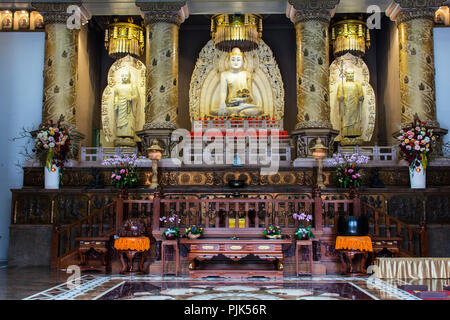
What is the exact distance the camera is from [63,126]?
10219 mm

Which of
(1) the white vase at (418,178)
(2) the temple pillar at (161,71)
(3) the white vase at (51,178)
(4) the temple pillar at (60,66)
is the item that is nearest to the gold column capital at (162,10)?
(2) the temple pillar at (161,71)

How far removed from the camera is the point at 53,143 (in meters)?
9.56

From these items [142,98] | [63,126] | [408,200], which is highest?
[142,98]

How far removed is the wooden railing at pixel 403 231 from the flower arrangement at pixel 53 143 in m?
5.97

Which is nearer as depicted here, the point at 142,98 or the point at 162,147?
the point at 162,147

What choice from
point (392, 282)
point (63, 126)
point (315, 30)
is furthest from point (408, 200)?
point (63, 126)

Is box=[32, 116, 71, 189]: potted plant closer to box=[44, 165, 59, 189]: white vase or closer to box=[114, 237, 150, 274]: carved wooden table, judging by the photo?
box=[44, 165, 59, 189]: white vase

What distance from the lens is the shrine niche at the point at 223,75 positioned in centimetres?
1370

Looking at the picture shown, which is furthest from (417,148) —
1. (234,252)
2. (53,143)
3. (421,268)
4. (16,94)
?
(16,94)

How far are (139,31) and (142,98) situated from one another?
184cm


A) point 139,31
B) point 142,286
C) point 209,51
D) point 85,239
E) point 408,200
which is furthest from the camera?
A: point 209,51

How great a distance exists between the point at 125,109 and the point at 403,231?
8027mm

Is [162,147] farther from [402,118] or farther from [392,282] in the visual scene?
[392,282]

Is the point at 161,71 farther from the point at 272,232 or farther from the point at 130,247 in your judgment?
the point at 272,232
